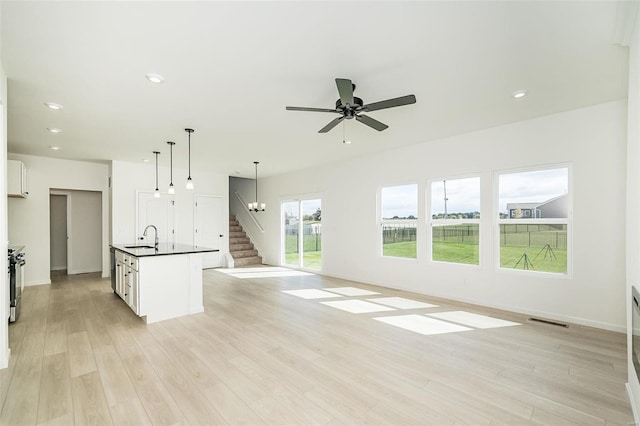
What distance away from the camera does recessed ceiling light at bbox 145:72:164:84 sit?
2.85 metres

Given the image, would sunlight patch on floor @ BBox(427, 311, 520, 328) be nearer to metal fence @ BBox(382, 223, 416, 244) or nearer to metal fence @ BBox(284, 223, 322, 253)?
metal fence @ BBox(382, 223, 416, 244)

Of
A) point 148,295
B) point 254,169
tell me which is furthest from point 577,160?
point 254,169

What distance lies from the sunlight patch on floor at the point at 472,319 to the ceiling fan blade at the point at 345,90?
318cm

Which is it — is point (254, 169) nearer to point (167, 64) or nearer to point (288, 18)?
point (167, 64)

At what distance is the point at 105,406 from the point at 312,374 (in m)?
1.59

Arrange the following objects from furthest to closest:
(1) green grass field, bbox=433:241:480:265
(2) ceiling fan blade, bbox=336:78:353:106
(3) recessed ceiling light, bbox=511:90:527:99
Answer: (1) green grass field, bbox=433:241:480:265, (3) recessed ceiling light, bbox=511:90:527:99, (2) ceiling fan blade, bbox=336:78:353:106

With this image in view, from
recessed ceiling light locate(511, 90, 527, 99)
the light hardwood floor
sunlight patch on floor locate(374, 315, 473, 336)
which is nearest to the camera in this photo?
the light hardwood floor

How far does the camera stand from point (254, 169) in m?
7.98

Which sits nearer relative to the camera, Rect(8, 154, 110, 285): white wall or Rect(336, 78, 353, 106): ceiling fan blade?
Rect(336, 78, 353, 106): ceiling fan blade

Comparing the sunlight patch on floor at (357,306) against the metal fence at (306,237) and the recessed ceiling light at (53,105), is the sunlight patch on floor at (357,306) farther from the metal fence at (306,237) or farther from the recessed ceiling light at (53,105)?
the recessed ceiling light at (53,105)

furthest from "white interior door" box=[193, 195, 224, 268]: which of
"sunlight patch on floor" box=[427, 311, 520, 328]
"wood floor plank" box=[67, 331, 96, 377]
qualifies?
"sunlight patch on floor" box=[427, 311, 520, 328]

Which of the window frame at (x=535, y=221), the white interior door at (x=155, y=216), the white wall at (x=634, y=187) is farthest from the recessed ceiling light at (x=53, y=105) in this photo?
the window frame at (x=535, y=221)

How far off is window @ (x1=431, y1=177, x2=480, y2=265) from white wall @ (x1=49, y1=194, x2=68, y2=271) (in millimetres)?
9359

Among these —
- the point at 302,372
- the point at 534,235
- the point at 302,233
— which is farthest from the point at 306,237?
the point at 302,372
